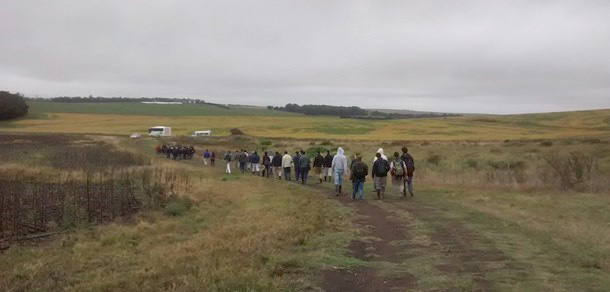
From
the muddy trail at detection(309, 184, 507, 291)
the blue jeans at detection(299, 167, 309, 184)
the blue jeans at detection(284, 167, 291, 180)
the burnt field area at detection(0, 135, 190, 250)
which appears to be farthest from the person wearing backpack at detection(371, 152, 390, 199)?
the blue jeans at detection(284, 167, 291, 180)

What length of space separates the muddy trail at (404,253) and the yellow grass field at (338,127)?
6168 cm

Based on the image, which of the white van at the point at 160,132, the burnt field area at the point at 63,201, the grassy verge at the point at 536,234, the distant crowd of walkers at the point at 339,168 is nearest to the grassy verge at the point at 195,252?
the burnt field area at the point at 63,201

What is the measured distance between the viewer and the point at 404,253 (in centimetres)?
1001

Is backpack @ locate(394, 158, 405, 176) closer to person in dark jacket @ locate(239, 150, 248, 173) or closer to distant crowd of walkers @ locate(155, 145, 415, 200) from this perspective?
distant crowd of walkers @ locate(155, 145, 415, 200)

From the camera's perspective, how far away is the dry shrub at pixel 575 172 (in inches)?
789

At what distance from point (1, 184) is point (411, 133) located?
72159mm

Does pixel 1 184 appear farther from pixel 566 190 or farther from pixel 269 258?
pixel 566 190

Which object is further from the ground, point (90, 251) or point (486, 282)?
point (486, 282)

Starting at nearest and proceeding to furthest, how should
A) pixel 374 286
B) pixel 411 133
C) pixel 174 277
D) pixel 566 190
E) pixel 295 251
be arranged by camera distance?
pixel 374 286 → pixel 174 277 → pixel 295 251 → pixel 566 190 → pixel 411 133

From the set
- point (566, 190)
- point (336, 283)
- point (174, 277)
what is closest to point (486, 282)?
point (336, 283)

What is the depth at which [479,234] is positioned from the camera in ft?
38.5

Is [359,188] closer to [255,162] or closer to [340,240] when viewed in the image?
[340,240]

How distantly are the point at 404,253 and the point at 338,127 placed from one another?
87.3 m

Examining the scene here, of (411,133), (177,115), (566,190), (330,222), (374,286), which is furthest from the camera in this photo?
(177,115)
